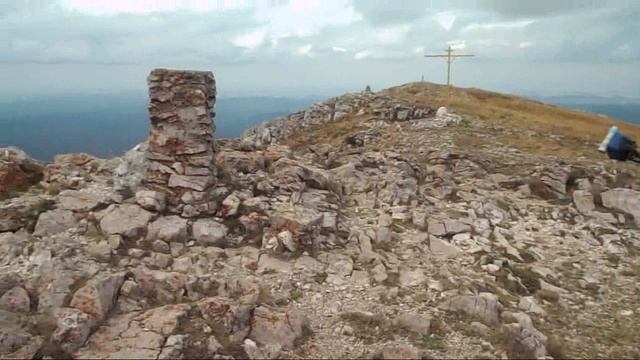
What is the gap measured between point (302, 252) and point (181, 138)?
6.23 meters

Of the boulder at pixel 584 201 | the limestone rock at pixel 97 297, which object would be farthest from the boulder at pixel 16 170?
the boulder at pixel 584 201

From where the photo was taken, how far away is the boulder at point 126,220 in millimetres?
16484

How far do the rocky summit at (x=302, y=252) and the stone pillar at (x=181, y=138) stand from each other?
5cm

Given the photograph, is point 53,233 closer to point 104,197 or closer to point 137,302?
point 104,197

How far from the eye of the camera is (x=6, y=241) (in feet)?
51.1

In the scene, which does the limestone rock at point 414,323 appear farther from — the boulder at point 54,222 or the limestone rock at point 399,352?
the boulder at point 54,222

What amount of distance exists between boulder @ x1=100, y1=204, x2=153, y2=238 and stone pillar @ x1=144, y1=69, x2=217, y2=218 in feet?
3.72

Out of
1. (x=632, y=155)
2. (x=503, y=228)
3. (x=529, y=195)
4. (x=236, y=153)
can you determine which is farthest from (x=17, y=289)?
(x=632, y=155)

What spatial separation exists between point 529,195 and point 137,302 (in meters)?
17.2

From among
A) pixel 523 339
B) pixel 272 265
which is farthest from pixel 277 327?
pixel 523 339

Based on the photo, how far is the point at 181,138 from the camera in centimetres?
1858

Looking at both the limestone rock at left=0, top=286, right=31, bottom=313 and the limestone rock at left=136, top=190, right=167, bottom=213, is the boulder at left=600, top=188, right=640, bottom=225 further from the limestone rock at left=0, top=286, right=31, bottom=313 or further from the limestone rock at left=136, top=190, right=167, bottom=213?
the limestone rock at left=0, top=286, right=31, bottom=313

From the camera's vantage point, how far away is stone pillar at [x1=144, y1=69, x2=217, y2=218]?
18203 mm

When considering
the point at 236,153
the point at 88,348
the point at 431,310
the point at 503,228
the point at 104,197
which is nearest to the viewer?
the point at 88,348
